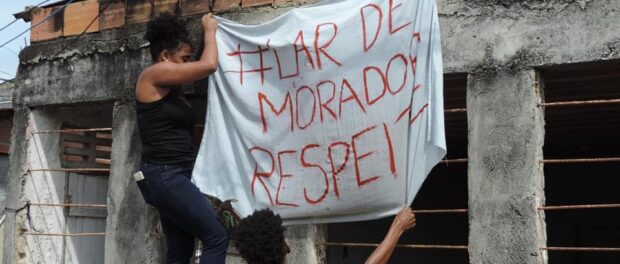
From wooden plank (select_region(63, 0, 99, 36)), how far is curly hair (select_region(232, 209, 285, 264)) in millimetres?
4273

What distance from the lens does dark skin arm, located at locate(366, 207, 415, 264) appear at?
3.49m

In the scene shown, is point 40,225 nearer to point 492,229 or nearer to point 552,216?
point 492,229

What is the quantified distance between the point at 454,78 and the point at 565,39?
888 millimetres

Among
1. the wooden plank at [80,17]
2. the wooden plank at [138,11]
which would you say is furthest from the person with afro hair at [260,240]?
the wooden plank at [80,17]

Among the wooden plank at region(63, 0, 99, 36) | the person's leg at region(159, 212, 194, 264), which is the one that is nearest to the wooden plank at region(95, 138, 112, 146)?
the wooden plank at region(63, 0, 99, 36)

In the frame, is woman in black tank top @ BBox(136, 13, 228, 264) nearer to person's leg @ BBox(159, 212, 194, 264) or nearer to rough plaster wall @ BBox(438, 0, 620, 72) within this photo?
person's leg @ BBox(159, 212, 194, 264)

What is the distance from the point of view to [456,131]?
8.86m

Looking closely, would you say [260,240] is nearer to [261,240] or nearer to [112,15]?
[261,240]

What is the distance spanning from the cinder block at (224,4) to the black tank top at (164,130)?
202 cm

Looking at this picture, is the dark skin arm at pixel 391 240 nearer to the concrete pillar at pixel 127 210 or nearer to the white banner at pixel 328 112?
the white banner at pixel 328 112

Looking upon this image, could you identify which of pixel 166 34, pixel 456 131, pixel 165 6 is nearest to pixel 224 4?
pixel 165 6

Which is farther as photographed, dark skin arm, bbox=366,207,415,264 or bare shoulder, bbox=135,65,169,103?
bare shoulder, bbox=135,65,169,103

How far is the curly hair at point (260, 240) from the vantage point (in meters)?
3.24

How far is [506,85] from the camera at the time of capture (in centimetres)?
518
